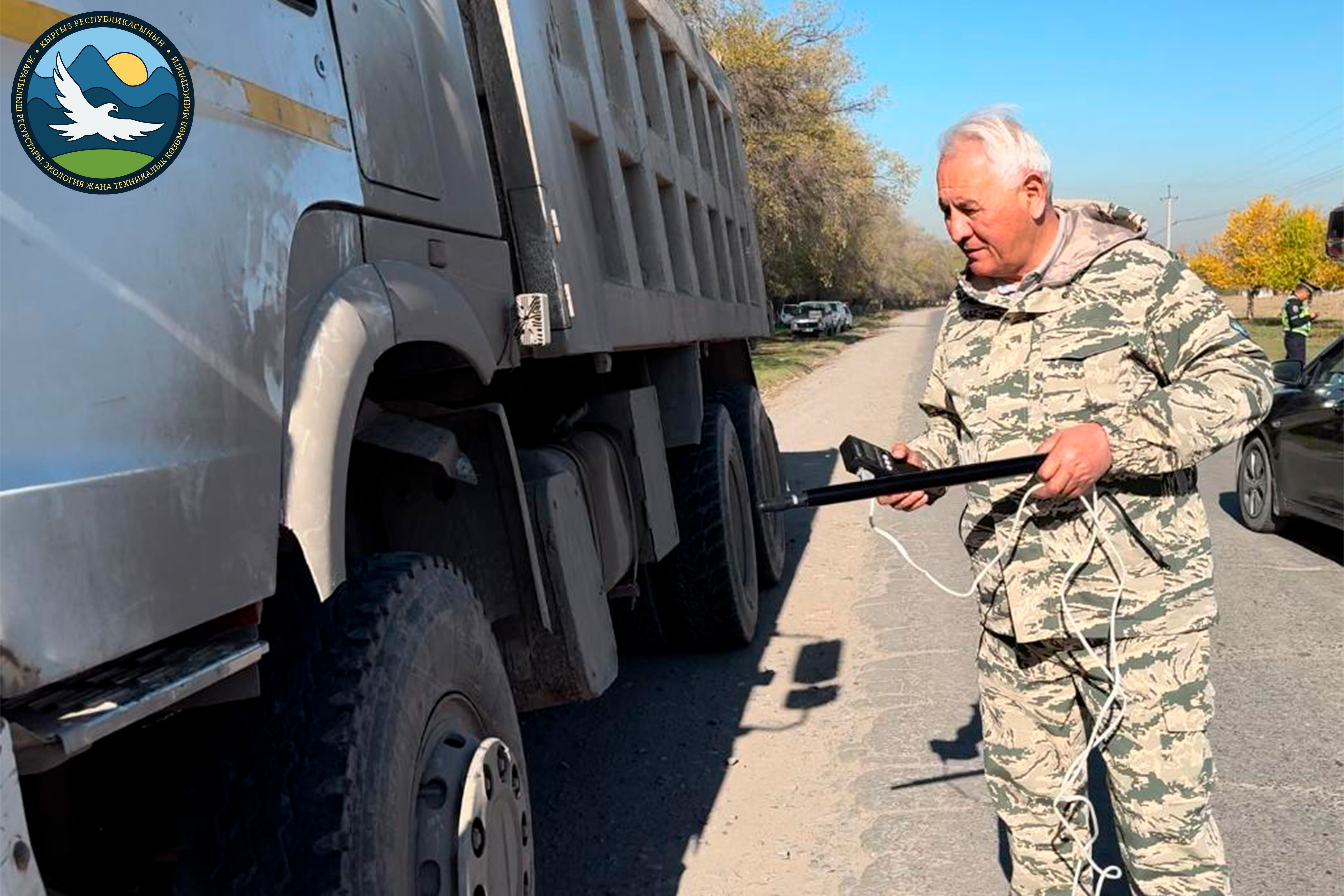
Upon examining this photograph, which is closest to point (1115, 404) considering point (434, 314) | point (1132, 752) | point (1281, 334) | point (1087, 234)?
point (1087, 234)

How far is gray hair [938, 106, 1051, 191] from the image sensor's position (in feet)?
7.59

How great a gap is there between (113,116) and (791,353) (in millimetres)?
34838

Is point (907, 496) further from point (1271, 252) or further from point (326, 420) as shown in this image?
point (1271, 252)

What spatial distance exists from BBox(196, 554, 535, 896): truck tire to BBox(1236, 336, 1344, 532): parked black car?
577 cm

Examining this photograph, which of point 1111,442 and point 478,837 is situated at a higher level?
point 1111,442

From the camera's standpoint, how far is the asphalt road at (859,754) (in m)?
3.47

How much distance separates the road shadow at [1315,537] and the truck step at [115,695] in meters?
7.11

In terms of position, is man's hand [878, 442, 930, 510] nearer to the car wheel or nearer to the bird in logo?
the bird in logo

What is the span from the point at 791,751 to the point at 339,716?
2862mm

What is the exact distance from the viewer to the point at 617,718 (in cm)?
487

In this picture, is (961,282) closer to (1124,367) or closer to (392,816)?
(1124,367)

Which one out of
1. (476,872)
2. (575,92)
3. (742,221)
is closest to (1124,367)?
(476,872)

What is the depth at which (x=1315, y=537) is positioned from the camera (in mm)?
7777

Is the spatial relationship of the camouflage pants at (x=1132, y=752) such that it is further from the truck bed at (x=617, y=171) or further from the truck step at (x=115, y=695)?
the truck step at (x=115, y=695)
